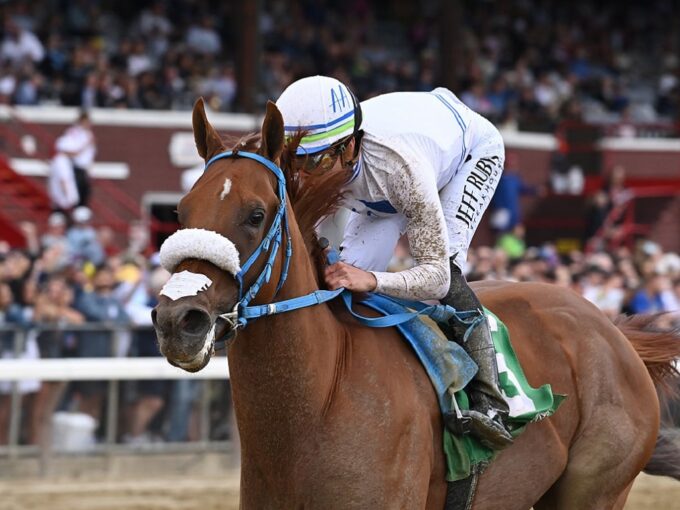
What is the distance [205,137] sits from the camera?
3.86 meters

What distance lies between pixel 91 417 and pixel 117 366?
39cm

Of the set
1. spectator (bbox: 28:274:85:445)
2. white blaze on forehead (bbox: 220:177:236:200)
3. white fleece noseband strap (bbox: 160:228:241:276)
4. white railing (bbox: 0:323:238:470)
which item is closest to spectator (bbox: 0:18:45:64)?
spectator (bbox: 28:274:85:445)

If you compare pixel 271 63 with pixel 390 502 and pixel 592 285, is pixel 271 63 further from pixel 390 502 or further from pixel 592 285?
pixel 390 502

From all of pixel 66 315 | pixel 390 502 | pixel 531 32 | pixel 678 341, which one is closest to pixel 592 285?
pixel 66 315

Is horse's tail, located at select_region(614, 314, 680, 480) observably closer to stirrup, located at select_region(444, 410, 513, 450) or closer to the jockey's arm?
stirrup, located at select_region(444, 410, 513, 450)

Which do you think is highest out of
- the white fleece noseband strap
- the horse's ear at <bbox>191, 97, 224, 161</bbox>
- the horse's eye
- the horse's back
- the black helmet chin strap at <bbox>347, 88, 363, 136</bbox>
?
the black helmet chin strap at <bbox>347, 88, 363, 136</bbox>

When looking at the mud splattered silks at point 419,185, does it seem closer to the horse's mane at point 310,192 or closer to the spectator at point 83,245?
the horse's mane at point 310,192

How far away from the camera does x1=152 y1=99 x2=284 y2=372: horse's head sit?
3297mm

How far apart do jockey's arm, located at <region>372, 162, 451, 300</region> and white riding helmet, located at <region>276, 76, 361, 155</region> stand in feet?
0.85

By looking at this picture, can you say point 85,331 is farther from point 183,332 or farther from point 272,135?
point 183,332

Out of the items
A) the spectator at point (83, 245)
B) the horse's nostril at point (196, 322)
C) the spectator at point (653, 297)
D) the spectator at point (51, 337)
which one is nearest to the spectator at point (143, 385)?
the spectator at point (51, 337)

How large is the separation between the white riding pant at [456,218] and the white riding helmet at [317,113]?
0.57 metres

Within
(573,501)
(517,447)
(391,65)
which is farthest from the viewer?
(391,65)

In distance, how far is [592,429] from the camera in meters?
4.86
